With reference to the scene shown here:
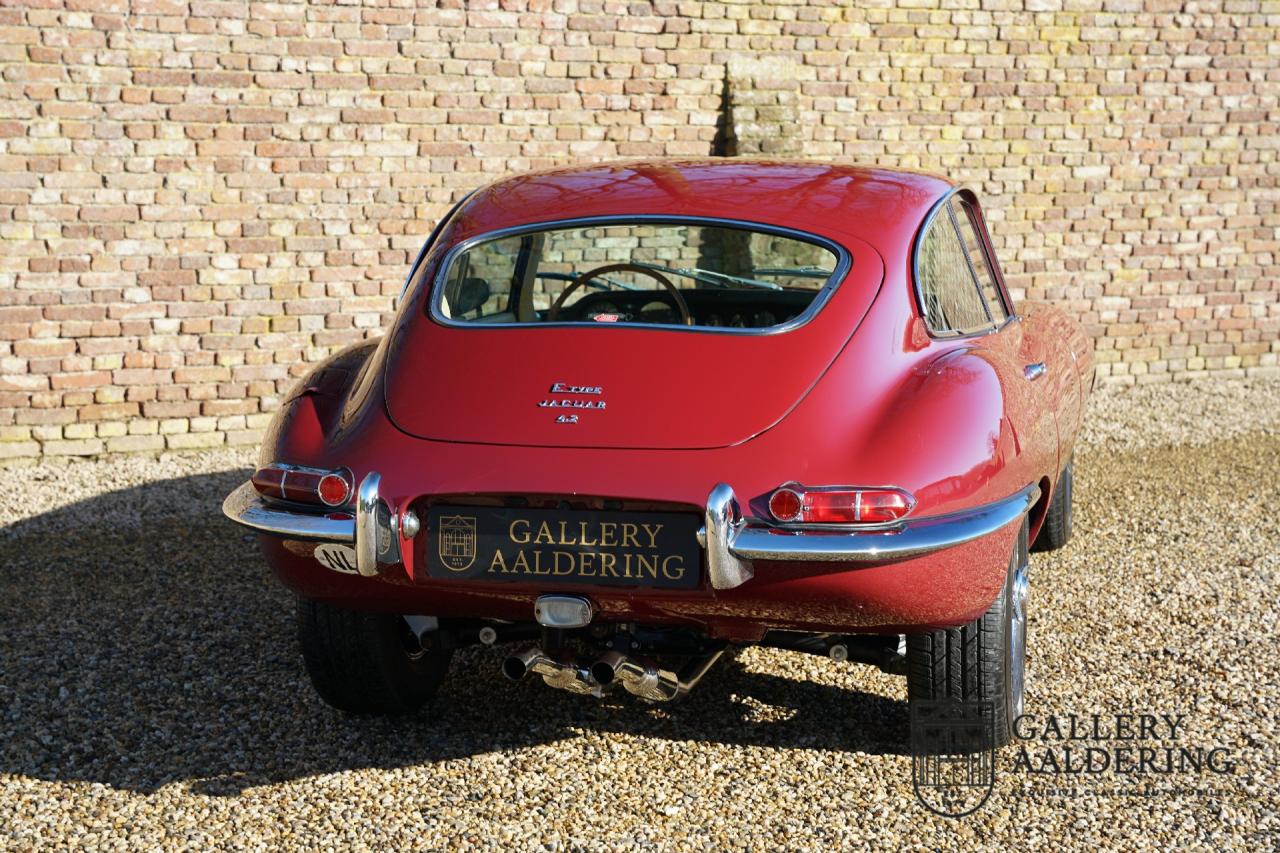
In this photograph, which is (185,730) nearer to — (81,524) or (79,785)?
(79,785)

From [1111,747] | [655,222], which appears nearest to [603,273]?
[655,222]

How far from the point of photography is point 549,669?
3.56 metres

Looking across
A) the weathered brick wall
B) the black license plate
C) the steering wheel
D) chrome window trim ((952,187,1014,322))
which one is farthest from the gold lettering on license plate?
the weathered brick wall

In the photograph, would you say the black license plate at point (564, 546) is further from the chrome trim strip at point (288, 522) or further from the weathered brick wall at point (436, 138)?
the weathered brick wall at point (436, 138)

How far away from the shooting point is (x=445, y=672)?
14.1ft

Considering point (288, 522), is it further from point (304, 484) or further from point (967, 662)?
point (967, 662)

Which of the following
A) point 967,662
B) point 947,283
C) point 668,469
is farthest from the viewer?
point 947,283

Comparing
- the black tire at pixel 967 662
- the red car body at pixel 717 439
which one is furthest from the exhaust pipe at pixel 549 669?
the black tire at pixel 967 662

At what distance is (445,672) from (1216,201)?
8619 mm

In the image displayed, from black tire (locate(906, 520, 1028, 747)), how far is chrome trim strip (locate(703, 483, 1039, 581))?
427 mm

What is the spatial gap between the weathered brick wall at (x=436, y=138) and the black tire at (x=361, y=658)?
15.2ft

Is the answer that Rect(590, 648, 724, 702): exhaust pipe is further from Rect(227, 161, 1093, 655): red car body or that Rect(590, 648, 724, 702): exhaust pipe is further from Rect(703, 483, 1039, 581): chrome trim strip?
Rect(703, 483, 1039, 581): chrome trim strip

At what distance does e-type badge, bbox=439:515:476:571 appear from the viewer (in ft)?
11.2

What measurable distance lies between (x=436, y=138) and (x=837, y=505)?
19.4 feet
